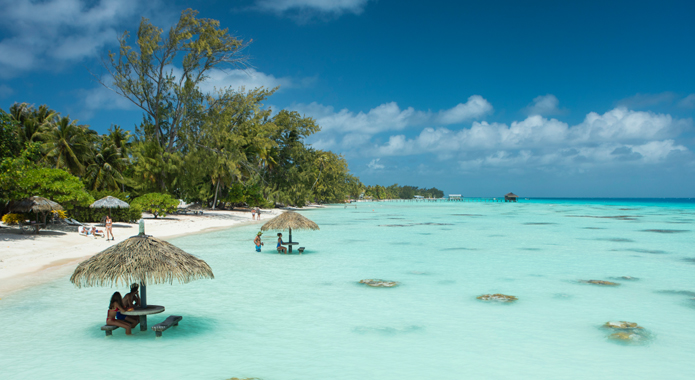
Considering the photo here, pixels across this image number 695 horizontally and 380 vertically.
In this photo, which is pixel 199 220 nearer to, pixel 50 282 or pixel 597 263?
pixel 50 282

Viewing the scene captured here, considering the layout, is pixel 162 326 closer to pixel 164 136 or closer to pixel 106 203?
pixel 106 203

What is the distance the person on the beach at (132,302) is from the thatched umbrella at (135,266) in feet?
1.24

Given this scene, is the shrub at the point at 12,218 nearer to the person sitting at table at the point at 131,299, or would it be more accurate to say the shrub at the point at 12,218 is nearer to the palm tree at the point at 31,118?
the palm tree at the point at 31,118

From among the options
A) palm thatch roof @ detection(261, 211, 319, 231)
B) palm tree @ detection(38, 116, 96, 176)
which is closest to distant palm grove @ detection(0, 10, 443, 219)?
palm tree @ detection(38, 116, 96, 176)

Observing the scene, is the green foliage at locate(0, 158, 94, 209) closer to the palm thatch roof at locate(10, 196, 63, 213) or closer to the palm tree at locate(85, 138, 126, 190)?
the palm thatch roof at locate(10, 196, 63, 213)

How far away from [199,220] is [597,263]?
1102 inches

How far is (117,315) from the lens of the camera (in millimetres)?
7820

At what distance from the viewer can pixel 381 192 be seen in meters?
Result: 160

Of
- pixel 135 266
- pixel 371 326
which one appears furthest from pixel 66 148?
pixel 371 326

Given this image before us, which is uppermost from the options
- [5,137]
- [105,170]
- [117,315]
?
[5,137]

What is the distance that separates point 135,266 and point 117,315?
147cm

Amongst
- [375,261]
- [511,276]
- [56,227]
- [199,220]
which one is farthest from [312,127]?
[511,276]

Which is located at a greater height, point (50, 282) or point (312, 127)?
point (312, 127)

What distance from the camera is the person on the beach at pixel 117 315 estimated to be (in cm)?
759
